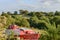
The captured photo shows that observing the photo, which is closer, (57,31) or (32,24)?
(57,31)

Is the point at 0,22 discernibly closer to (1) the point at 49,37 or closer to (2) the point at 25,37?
(2) the point at 25,37

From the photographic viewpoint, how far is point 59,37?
34.2 feet

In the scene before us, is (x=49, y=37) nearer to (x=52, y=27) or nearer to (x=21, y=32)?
(x=52, y=27)

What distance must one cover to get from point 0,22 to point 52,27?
88.6ft

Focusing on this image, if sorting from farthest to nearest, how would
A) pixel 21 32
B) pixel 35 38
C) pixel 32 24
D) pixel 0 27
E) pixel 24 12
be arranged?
→ pixel 24 12
pixel 32 24
pixel 0 27
pixel 21 32
pixel 35 38

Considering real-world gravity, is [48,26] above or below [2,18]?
above

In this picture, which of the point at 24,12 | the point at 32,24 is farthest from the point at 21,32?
the point at 24,12

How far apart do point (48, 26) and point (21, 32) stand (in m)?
11.8

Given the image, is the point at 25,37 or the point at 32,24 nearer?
the point at 25,37

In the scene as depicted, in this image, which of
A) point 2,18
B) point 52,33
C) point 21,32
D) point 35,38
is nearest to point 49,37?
point 52,33

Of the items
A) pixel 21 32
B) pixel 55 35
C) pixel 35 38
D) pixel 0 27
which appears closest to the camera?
pixel 55 35

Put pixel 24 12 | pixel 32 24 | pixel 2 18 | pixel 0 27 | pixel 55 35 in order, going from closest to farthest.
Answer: pixel 55 35
pixel 0 27
pixel 2 18
pixel 32 24
pixel 24 12

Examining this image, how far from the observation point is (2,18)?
3838cm

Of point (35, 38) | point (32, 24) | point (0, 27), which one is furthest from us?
point (32, 24)
